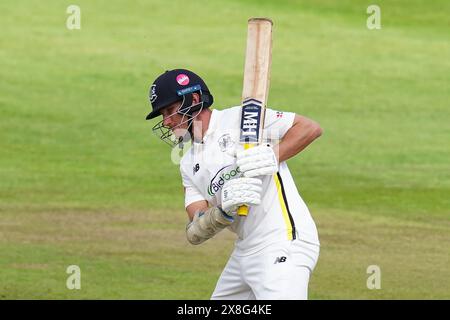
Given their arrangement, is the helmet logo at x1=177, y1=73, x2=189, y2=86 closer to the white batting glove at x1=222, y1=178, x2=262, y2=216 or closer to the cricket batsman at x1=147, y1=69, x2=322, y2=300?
the cricket batsman at x1=147, y1=69, x2=322, y2=300

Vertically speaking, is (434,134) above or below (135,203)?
above

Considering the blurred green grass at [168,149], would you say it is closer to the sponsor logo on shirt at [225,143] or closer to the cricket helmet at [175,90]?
the sponsor logo on shirt at [225,143]

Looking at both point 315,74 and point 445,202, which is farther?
point 315,74

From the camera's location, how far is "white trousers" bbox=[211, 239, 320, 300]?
25.7ft

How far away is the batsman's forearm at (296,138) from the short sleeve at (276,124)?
43 millimetres

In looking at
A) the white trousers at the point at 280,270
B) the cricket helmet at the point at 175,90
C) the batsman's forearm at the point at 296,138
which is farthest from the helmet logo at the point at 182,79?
the white trousers at the point at 280,270

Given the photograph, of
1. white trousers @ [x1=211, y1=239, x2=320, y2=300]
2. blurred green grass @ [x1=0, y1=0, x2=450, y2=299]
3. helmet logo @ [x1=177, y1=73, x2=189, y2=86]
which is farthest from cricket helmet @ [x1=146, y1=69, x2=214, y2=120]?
blurred green grass @ [x1=0, y1=0, x2=450, y2=299]

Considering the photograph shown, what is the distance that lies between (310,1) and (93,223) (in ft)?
49.1

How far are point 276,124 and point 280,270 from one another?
103 cm

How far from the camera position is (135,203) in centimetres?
1706

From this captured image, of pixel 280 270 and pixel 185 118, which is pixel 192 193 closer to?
pixel 185 118

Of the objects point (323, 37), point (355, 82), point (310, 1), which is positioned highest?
point (310, 1)

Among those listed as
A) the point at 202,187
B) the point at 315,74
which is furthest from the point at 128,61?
the point at 202,187
